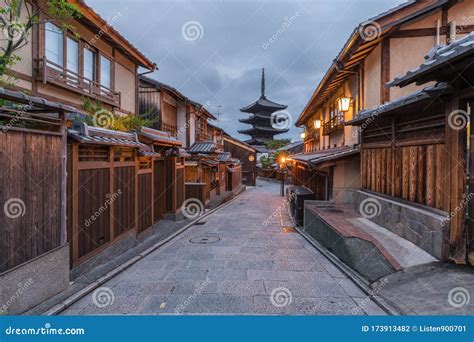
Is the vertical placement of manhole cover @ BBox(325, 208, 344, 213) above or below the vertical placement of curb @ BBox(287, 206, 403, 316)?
above

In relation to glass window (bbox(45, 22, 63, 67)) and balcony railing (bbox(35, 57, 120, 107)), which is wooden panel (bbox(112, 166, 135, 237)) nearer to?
balcony railing (bbox(35, 57, 120, 107))

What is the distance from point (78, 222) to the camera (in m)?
6.66

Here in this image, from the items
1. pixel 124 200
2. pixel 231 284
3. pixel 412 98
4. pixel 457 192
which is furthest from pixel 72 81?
pixel 457 192

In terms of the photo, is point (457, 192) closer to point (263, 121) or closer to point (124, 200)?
point (124, 200)

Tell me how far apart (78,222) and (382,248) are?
7.75 metres

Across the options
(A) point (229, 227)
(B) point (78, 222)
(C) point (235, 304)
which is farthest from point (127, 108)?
(C) point (235, 304)

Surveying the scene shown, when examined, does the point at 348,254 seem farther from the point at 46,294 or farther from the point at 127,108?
the point at 127,108
